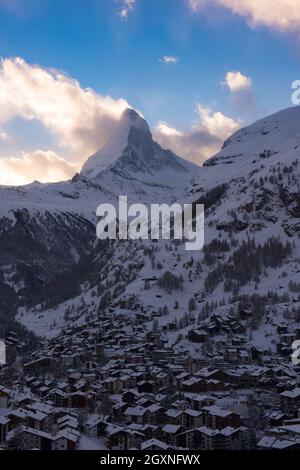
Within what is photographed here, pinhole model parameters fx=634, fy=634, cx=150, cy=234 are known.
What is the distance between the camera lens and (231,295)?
151375 mm

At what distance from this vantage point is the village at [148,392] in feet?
216

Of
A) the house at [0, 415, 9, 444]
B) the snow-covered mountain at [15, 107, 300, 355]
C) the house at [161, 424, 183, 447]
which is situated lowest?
the house at [161, 424, 183, 447]

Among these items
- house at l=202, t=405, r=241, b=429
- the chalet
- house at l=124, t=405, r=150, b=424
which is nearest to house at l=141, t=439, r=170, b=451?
the chalet

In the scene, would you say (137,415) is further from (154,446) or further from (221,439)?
(154,446)

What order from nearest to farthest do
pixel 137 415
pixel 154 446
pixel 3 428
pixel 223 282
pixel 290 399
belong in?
pixel 154 446, pixel 3 428, pixel 137 415, pixel 290 399, pixel 223 282

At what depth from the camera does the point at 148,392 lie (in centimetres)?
9188

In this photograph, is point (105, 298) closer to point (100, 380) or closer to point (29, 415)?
point (100, 380)

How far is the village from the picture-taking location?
6594cm

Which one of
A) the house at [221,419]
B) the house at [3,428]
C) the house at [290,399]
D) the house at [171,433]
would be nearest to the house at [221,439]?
the house at [171,433]

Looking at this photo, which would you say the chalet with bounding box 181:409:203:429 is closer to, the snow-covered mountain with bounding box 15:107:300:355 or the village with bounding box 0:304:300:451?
the village with bounding box 0:304:300:451

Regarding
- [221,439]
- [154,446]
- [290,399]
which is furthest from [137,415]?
[290,399]

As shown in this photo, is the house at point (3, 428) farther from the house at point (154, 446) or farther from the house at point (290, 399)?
the house at point (290, 399)
